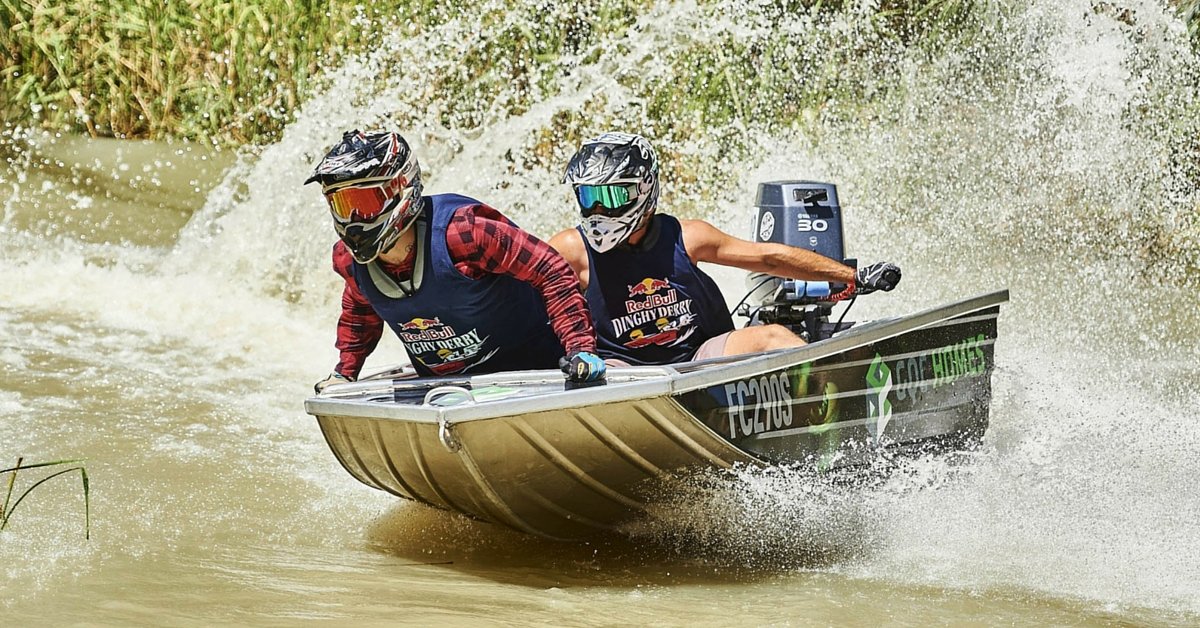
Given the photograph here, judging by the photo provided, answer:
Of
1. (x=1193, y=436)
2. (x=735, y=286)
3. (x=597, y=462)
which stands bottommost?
(x=597, y=462)

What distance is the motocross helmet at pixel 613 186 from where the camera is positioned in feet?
16.0

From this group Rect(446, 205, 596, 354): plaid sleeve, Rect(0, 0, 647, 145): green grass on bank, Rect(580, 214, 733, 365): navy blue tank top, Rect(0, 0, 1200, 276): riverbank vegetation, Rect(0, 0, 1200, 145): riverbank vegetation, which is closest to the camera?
Rect(446, 205, 596, 354): plaid sleeve

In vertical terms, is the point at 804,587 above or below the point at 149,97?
below

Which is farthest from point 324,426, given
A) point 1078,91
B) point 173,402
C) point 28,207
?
point 1078,91

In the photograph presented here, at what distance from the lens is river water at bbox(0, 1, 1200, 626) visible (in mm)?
4379

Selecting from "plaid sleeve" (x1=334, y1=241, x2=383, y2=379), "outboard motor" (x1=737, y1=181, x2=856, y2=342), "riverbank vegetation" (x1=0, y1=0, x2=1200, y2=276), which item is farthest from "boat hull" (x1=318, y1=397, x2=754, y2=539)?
"riverbank vegetation" (x1=0, y1=0, x2=1200, y2=276)

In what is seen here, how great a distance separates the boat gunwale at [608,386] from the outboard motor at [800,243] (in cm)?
62

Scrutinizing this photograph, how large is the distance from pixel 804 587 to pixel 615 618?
2.43ft

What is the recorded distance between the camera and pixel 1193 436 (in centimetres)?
675

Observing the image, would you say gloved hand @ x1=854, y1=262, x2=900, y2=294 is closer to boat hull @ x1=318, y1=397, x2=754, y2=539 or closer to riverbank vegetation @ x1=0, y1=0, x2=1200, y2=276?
boat hull @ x1=318, y1=397, x2=754, y2=539

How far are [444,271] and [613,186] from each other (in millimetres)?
711

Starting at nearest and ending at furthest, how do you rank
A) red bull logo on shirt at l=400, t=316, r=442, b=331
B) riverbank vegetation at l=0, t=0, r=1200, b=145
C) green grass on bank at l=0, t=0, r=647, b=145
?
red bull logo on shirt at l=400, t=316, r=442, b=331, riverbank vegetation at l=0, t=0, r=1200, b=145, green grass on bank at l=0, t=0, r=647, b=145

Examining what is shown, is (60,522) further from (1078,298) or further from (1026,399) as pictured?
(1078,298)

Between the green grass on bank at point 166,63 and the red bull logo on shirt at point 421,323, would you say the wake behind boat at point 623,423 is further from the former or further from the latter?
the green grass on bank at point 166,63
